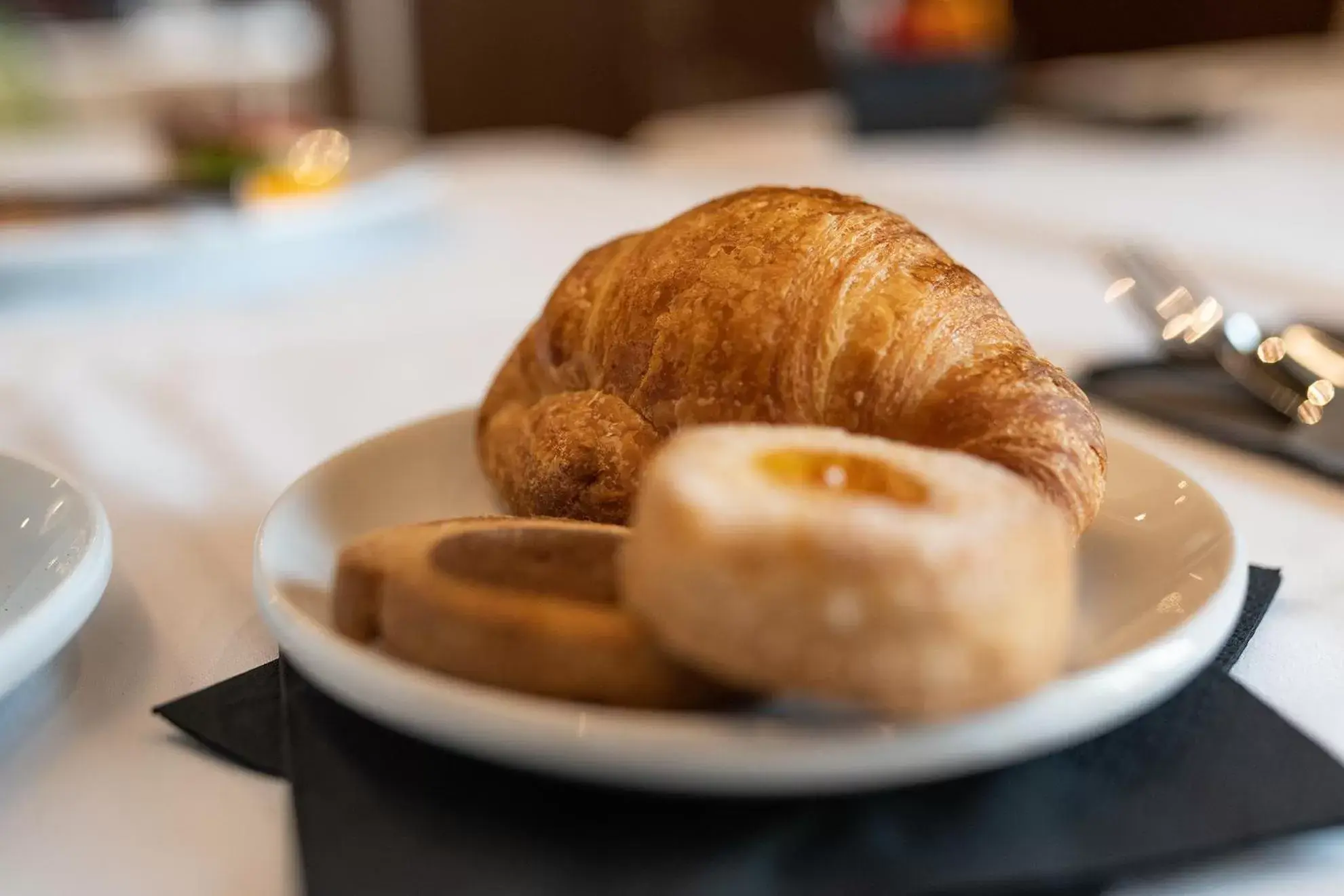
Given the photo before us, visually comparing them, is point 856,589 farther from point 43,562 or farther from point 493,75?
point 493,75

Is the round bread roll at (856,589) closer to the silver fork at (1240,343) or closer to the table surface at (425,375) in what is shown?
the table surface at (425,375)

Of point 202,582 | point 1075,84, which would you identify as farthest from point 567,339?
point 1075,84

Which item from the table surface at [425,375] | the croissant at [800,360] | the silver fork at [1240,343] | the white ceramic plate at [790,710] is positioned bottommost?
the table surface at [425,375]

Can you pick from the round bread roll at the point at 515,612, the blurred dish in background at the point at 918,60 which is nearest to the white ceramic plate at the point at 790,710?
the round bread roll at the point at 515,612

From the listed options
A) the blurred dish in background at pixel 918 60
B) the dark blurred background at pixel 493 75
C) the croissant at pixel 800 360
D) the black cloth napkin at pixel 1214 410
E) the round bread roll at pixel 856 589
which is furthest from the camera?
the blurred dish in background at pixel 918 60

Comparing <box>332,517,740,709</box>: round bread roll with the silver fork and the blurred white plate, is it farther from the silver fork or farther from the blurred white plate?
the blurred white plate

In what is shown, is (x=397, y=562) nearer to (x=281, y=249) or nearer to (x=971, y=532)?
(x=971, y=532)

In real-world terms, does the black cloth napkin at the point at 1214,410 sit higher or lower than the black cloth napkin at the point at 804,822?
lower
